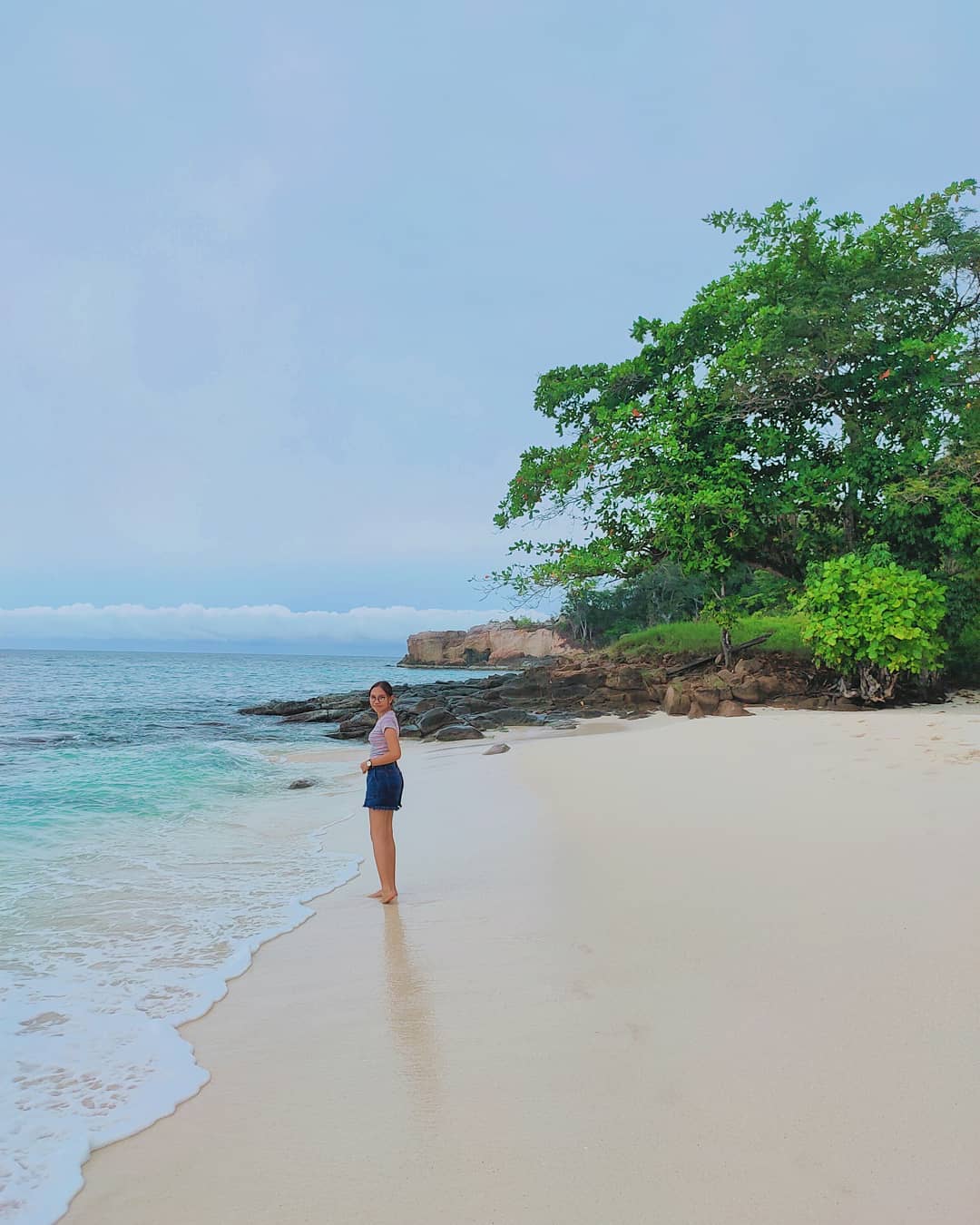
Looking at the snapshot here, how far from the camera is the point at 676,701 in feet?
52.3

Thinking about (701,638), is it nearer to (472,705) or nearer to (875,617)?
(472,705)

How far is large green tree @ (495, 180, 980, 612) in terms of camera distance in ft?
48.8

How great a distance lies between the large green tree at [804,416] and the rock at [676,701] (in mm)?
2639

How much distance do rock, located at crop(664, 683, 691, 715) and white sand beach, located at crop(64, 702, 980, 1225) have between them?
9.86 metres

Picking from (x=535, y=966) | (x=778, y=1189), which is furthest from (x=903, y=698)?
(x=778, y=1189)

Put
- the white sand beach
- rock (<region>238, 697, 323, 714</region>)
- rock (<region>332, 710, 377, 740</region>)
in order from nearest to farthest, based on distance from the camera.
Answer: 1. the white sand beach
2. rock (<region>332, 710, 377, 740</region>)
3. rock (<region>238, 697, 323, 714</region>)

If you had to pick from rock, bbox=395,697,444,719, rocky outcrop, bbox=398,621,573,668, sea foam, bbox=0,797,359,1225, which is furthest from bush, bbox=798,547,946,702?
rocky outcrop, bbox=398,621,573,668

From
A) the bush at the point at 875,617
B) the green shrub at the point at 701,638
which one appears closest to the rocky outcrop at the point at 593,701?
the bush at the point at 875,617

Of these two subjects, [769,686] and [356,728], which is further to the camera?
[356,728]

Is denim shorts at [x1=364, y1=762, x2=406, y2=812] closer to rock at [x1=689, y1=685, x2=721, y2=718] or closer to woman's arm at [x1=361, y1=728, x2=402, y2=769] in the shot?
woman's arm at [x1=361, y1=728, x2=402, y2=769]

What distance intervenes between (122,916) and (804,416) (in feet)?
53.2

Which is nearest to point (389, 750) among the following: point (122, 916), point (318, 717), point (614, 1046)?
point (122, 916)

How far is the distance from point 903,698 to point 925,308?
806 centimetres

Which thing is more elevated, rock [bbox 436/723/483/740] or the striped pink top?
the striped pink top
